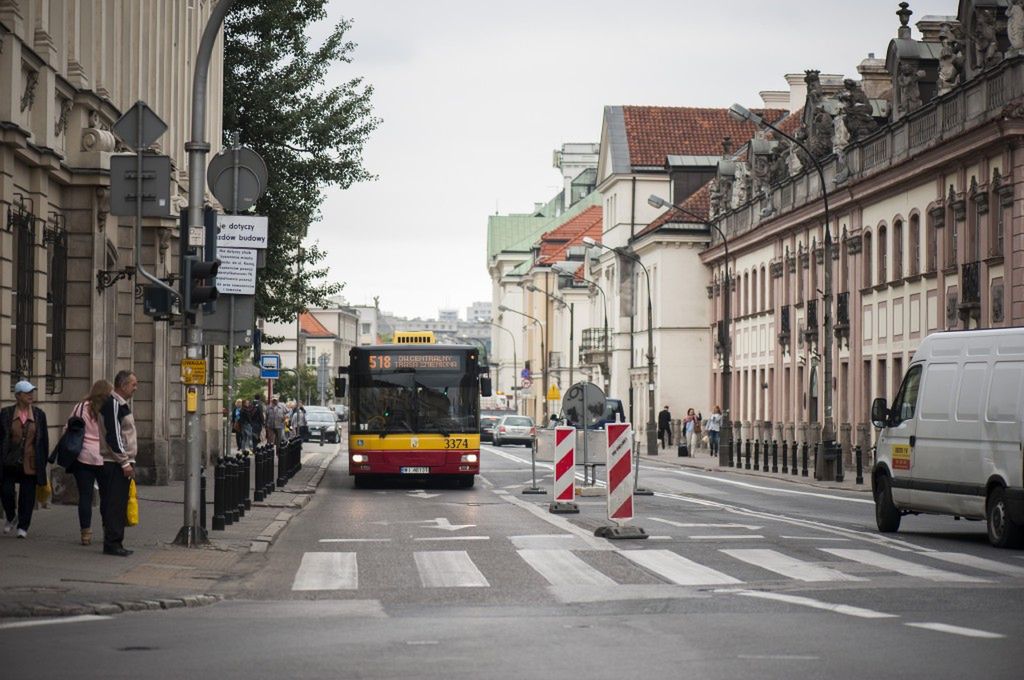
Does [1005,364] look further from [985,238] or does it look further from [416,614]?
[985,238]

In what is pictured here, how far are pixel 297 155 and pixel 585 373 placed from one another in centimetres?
7129

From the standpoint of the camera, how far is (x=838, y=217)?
5984cm

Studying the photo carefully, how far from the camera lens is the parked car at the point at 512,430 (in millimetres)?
85750

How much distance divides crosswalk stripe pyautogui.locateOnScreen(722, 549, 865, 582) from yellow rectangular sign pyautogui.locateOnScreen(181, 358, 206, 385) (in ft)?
18.4

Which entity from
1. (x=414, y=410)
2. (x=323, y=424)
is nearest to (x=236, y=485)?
(x=414, y=410)

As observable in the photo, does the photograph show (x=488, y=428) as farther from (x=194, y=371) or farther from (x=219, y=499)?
(x=194, y=371)

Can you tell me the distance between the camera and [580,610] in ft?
45.3

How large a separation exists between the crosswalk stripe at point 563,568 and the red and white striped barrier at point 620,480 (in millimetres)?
2085

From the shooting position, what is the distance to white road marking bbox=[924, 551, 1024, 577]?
17.5m

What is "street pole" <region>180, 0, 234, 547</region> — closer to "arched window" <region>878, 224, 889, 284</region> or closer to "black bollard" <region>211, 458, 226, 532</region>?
"black bollard" <region>211, 458, 226, 532</region>

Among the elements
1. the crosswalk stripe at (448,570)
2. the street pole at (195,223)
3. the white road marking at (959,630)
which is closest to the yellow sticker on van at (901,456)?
the crosswalk stripe at (448,570)

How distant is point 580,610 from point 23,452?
27.3 ft

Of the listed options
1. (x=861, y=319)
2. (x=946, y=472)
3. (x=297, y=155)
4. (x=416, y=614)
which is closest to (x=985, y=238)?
(x=861, y=319)

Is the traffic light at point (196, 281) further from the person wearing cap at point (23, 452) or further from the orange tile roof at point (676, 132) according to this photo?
the orange tile roof at point (676, 132)
